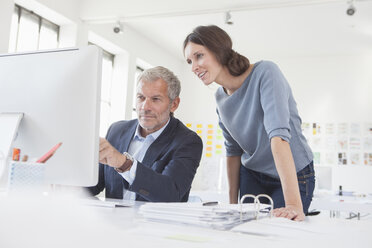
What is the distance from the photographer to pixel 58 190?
1.18 meters

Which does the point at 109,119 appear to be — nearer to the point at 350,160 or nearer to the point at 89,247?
the point at 350,160

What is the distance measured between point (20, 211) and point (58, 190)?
0.53 m

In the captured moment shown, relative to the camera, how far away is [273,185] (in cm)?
151

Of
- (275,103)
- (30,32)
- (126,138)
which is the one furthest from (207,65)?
(30,32)

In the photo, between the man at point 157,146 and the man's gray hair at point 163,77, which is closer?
the man at point 157,146

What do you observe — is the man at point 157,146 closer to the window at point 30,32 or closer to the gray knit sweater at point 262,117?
the gray knit sweater at point 262,117

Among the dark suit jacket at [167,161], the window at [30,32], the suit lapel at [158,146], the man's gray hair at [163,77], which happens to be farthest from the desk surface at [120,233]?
the window at [30,32]

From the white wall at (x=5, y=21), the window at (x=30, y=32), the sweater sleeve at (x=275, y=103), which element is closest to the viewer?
the sweater sleeve at (x=275, y=103)

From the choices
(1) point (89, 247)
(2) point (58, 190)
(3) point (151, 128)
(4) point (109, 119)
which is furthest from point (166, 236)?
(4) point (109, 119)

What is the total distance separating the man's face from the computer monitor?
29.4 inches

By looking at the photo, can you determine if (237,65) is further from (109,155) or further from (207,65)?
(109,155)

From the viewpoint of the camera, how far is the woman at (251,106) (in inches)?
54.7

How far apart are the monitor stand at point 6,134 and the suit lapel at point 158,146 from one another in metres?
0.63

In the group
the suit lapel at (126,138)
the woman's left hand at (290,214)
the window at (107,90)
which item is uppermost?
the window at (107,90)
